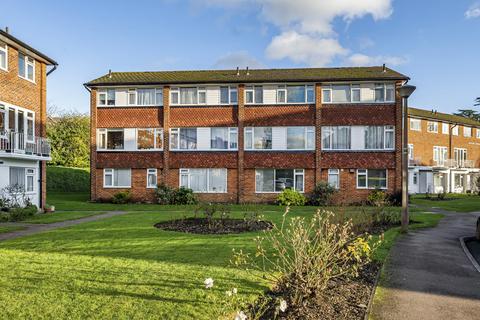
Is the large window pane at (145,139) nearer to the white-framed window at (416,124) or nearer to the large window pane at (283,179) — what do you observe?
the large window pane at (283,179)

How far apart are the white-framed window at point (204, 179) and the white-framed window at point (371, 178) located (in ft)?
29.4

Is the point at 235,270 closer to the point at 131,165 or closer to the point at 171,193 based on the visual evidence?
the point at 171,193

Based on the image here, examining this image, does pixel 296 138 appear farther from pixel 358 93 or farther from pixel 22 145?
pixel 22 145

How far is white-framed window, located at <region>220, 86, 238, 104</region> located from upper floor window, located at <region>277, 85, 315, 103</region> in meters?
2.94

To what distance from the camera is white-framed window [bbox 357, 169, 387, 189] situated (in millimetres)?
27047

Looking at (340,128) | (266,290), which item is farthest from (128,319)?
(340,128)

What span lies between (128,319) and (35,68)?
66.5ft

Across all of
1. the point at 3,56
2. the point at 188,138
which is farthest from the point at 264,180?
the point at 3,56

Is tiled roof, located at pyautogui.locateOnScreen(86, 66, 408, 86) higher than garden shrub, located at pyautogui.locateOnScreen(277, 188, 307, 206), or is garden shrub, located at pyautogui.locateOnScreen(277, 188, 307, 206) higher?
tiled roof, located at pyautogui.locateOnScreen(86, 66, 408, 86)

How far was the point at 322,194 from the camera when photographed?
26.4m

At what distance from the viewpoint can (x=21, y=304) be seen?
18.5ft

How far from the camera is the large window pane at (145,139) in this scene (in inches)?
1121

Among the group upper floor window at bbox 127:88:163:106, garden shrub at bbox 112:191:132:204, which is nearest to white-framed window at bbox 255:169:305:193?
upper floor window at bbox 127:88:163:106

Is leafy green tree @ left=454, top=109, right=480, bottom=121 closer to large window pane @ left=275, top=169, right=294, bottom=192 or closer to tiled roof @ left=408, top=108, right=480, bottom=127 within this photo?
tiled roof @ left=408, top=108, right=480, bottom=127
